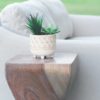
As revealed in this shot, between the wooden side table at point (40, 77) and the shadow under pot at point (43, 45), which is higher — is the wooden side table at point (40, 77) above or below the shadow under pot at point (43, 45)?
below

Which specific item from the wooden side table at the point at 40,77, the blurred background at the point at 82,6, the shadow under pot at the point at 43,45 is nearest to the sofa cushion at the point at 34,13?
the shadow under pot at the point at 43,45

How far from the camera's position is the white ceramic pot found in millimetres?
2107

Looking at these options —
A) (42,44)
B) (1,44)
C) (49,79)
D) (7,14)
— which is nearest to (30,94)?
(49,79)

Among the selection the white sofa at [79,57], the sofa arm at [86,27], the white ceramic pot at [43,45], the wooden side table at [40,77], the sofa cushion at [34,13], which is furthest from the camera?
the sofa arm at [86,27]

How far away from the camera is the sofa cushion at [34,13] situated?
2430 mm

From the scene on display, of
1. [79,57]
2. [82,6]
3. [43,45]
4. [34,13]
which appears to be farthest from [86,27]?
[82,6]

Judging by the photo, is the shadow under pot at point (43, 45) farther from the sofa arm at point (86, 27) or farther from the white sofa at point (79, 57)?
the sofa arm at point (86, 27)

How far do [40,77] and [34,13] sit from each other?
2.94 feet

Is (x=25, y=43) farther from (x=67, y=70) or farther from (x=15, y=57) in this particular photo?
(x=67, y=70)

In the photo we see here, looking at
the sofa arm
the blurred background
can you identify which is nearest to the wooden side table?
the sofa arm

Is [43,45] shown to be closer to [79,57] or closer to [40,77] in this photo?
[40,77]

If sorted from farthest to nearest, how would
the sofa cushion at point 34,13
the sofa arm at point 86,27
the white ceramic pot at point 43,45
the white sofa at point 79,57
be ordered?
the sofa arm at point 86,27 → the sofa cushion at point 34,13 → the white sofa at point 79,57 → the white ceramic pot at point 43,45

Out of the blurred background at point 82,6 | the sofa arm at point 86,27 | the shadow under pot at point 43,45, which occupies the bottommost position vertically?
the blurred background at point 82,6

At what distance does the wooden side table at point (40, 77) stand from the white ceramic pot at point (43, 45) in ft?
0.18
